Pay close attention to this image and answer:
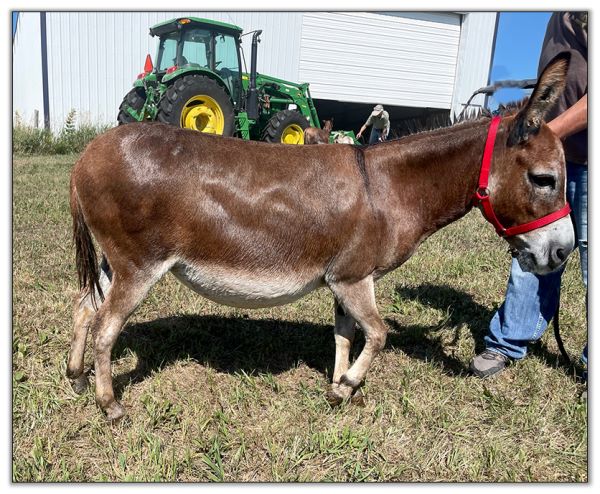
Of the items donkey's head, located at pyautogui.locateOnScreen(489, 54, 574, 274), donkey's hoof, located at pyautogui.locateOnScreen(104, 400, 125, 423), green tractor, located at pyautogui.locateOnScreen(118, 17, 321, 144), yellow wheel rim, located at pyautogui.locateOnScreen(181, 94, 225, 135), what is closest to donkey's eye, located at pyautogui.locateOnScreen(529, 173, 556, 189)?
donkey's head, located at pyautogui.locateOnScreen(489, 54, 574, 274)

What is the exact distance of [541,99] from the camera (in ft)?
7.93

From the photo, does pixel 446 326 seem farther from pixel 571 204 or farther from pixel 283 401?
pixel 283 401

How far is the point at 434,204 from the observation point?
2.82 metres

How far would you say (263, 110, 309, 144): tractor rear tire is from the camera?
1248cm

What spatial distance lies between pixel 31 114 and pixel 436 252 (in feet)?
40.9

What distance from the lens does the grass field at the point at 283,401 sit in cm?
249

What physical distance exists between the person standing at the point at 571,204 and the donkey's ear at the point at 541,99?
0.15m

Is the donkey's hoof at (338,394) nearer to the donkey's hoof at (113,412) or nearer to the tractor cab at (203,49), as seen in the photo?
the donkey's hoof at (113,412)

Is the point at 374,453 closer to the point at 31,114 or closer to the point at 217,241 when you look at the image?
the point at 217,241

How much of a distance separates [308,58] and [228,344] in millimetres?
11986

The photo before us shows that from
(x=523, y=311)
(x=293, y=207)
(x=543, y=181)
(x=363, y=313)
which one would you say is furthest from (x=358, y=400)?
(x=543, y=181)

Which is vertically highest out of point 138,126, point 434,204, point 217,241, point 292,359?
point 138,126

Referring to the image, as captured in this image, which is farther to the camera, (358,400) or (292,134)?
(292,134)

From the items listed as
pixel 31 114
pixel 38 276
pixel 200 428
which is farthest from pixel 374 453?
pixel 31 114
